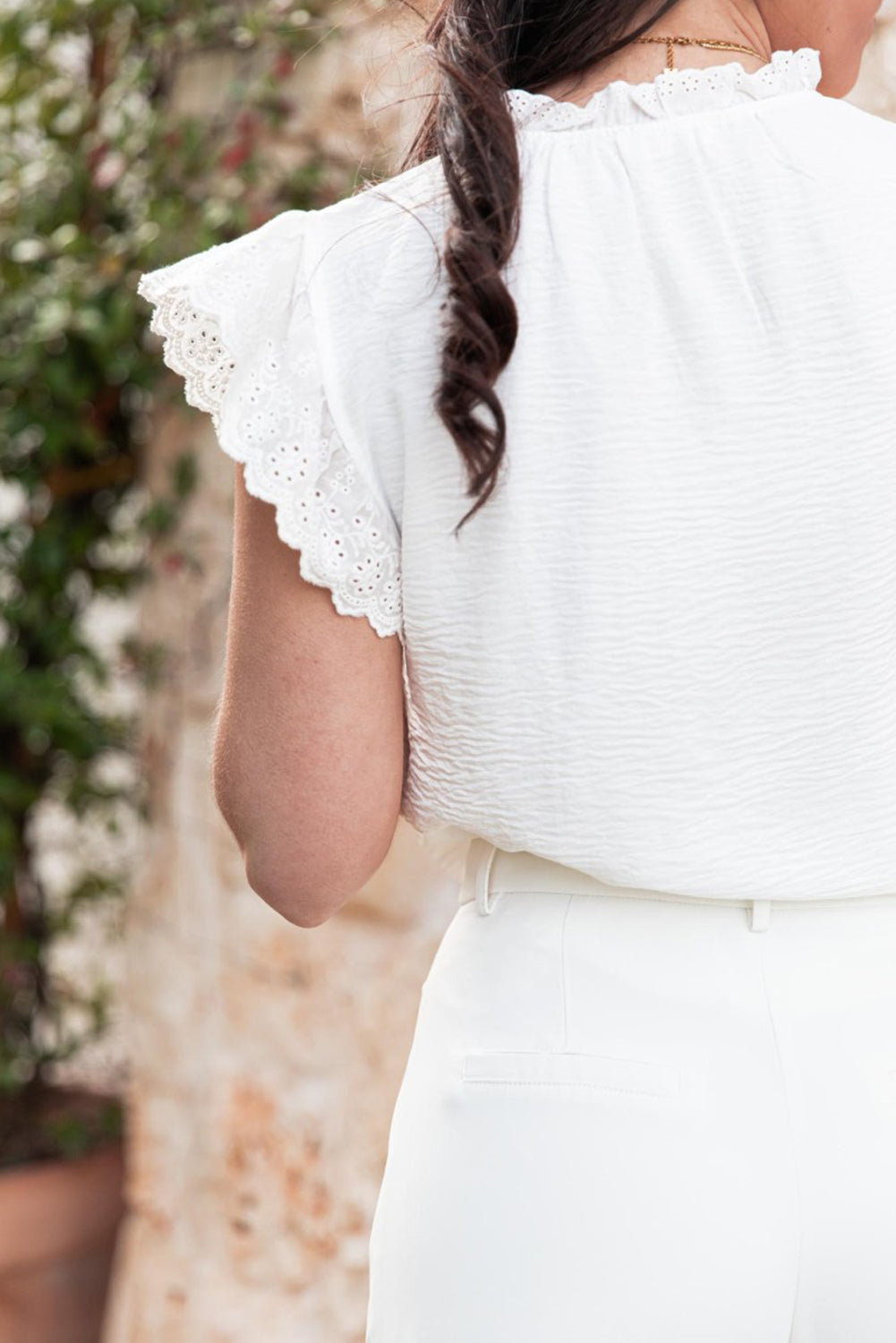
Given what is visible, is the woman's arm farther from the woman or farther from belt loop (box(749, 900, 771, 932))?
belt loop (box(749, 900, 771, 932))

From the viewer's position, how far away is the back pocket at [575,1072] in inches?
35.9

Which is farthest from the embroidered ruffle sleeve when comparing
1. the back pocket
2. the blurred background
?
the blurred background

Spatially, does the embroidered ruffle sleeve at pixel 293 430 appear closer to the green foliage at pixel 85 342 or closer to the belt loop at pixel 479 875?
the belt loop at pixel 479 875

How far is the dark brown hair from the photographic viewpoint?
0.89 metres

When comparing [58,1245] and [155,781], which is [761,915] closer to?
[155,781]

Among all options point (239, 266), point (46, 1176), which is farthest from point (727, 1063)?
point (46, 1176)

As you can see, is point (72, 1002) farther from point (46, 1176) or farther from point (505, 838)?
point (505, 838)

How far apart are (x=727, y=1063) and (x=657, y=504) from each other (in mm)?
317

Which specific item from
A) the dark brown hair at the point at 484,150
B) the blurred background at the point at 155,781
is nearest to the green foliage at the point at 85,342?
the blurred background at the point at 155,781

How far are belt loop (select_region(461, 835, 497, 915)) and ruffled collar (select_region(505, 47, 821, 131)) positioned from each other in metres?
0.45

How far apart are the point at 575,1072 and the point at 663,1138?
6cm

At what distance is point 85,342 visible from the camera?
8.71 feet

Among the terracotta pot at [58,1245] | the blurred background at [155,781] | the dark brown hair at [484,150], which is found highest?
the dark brown hair at [484,150]

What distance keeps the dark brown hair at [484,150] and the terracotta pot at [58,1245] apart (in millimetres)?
2289
